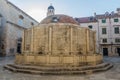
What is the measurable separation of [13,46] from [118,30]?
74.0 feet

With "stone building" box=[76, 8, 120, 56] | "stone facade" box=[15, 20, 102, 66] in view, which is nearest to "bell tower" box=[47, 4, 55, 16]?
"stone building" box=[76, 8, 120, 56]

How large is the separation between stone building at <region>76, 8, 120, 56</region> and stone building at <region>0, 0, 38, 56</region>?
1660 cm

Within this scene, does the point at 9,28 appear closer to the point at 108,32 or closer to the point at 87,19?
the point at 87,19

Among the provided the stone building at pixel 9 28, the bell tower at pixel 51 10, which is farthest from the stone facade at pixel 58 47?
the bell tower at pixel 51 10

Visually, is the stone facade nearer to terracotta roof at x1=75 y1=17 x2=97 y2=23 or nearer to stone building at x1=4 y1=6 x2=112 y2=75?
stone building at x1=4 y1=6 x2=112 y2=75

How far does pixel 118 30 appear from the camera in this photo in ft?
105

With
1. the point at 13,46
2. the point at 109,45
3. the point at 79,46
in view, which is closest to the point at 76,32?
the point at 79,46

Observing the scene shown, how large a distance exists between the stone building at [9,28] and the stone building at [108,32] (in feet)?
54.5

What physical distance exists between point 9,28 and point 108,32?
21.2m

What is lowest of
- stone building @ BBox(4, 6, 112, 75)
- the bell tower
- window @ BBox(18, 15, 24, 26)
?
stone building @ BBox(4, 6, 112, 75)

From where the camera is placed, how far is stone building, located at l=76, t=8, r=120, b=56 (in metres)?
31.9

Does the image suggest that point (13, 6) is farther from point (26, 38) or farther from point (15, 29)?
point (26, 38)

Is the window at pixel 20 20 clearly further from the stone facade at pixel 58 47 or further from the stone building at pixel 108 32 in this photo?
the stone facade at pixel 58 47

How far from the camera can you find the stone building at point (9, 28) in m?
26.7
